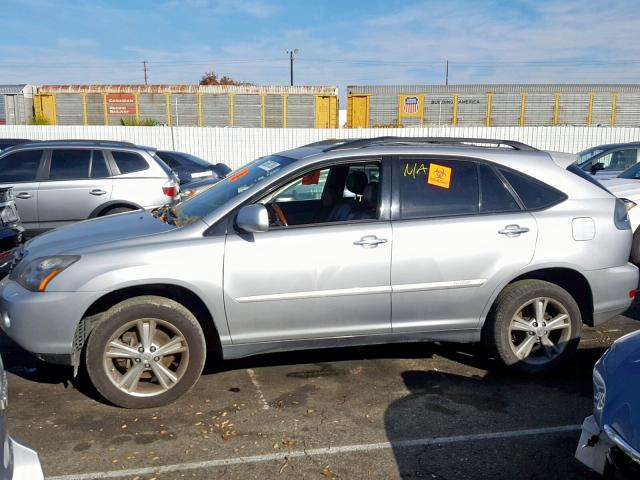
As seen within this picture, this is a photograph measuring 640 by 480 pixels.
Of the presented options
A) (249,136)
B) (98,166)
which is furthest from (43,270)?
(249,136)

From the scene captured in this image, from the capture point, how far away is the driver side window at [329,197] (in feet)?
15.0

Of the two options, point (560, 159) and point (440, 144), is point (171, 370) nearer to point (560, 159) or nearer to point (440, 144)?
point (440, 144)

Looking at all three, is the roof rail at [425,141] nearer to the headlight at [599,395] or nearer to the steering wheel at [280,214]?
the steering wheel at [280,214]

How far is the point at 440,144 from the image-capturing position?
4953 millimetres

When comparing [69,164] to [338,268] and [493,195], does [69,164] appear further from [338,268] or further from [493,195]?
[493,195]

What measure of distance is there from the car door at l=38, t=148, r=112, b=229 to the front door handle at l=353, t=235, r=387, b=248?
5573 mm

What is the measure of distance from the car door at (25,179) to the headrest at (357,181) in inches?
214

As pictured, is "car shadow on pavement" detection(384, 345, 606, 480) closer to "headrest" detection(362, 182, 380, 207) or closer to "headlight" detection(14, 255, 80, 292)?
"headrest" detection(362, 182, 380, 207)

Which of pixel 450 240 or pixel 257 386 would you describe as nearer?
pixel 450 240

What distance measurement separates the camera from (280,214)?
469 cm

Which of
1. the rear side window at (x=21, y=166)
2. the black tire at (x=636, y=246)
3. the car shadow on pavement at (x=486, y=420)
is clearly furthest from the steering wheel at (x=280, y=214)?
the rear side window at (x=21, y=166)

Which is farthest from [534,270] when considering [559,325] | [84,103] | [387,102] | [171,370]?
[84,103]

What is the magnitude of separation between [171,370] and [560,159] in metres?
3.35

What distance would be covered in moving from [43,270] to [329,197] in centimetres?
233
